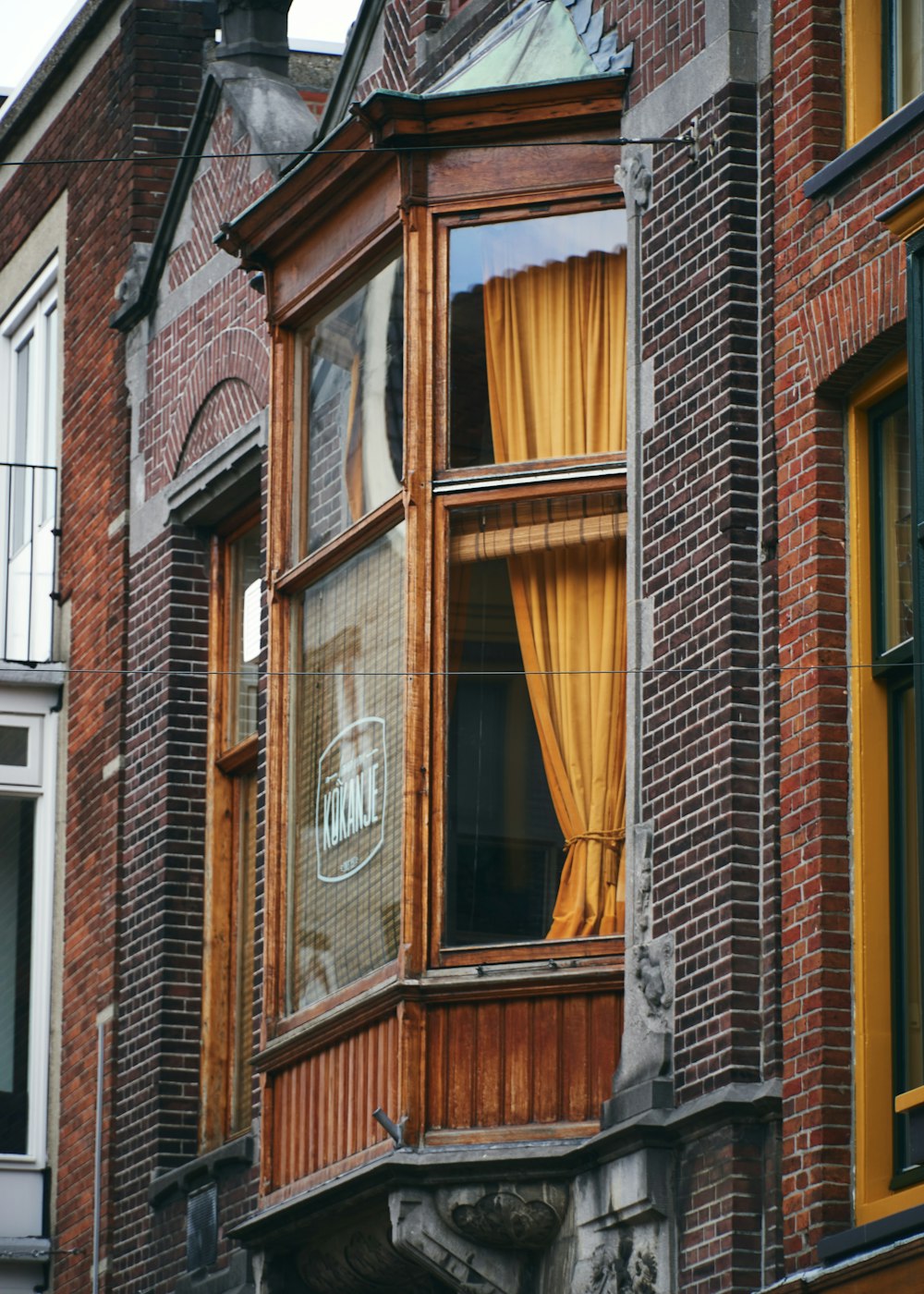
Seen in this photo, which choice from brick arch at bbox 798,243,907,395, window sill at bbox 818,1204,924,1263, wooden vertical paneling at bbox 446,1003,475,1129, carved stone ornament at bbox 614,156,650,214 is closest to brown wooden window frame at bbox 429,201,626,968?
carved stone ornament at bbox 614,156,650,214

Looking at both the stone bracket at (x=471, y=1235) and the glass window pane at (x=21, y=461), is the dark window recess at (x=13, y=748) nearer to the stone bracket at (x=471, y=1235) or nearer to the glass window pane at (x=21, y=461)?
the glass window pane at (x=21, y=461)

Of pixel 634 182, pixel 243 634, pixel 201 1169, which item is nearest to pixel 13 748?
pixel 243 634

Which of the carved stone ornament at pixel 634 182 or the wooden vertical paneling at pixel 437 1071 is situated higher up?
the carved stone ornament at pixel 634 182

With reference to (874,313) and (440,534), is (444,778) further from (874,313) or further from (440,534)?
(874,313)

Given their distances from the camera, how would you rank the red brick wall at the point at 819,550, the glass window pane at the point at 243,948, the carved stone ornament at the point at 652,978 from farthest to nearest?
the glass window pane at the point at 243,948 < the carved stone ornament at the point at 652,978 < the red brick wall at the point at 819,550

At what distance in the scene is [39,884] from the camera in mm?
19297

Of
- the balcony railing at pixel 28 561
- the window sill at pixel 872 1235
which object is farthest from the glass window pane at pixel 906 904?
the balcony railing at pixel 28 561

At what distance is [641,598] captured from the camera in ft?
42.7

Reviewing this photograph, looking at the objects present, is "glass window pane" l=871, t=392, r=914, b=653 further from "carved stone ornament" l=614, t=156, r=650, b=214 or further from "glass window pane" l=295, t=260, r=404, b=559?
"glass window pane" l=295, t=260, r=404, b=559

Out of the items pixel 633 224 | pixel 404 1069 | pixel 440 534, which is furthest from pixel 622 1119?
pixel 633 224

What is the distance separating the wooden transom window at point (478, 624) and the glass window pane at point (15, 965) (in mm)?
4926

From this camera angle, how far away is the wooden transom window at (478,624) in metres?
13.3

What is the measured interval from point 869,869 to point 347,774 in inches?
138

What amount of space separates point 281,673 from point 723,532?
3.31 metres
